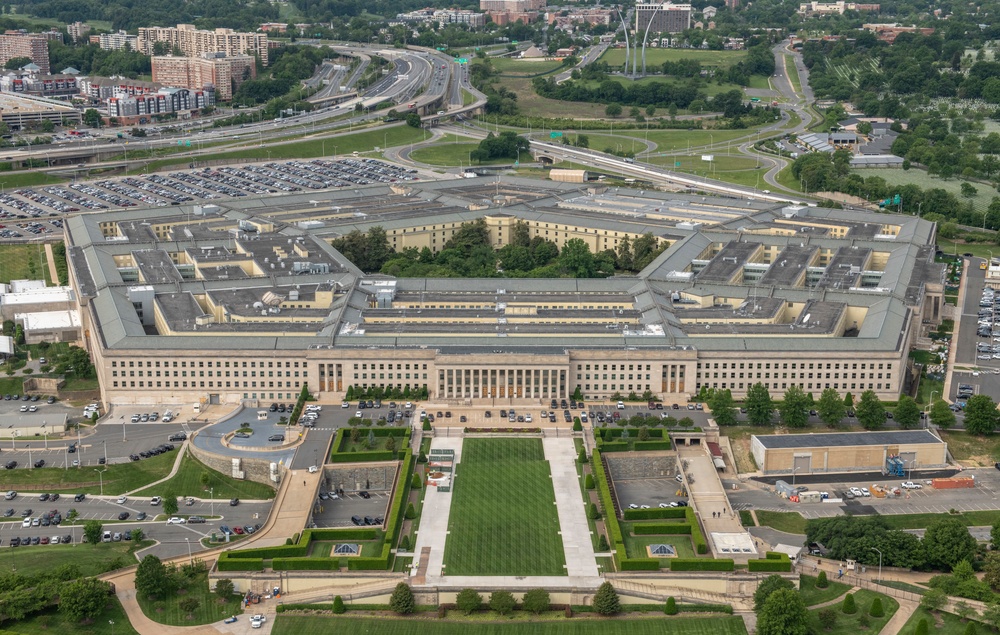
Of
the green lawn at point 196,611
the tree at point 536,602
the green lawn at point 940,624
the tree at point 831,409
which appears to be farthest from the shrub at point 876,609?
the green lawn at point 196,611

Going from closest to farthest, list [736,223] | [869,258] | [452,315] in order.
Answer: [452,315] → [869,258] → [736,223]

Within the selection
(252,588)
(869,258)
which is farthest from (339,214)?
(252,588)

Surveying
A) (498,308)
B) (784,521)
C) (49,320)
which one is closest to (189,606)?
(784,521)

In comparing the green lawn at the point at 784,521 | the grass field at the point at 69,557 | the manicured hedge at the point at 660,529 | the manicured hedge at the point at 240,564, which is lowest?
the grass field at the point at 69,557

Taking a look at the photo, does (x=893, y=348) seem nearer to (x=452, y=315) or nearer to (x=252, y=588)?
(x=452, y=315)

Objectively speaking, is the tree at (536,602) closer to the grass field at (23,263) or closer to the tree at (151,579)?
the tree at (151,579)
